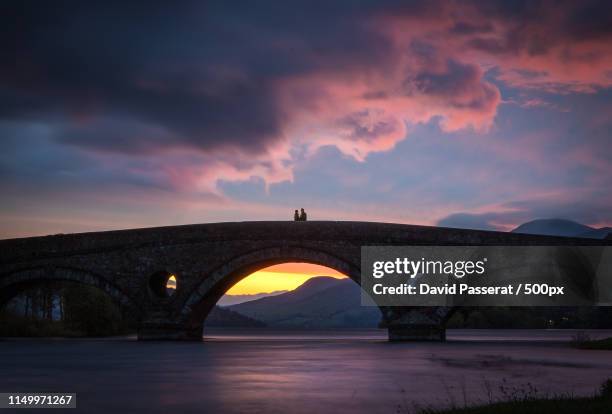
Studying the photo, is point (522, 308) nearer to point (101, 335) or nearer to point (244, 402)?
point (101, 335)

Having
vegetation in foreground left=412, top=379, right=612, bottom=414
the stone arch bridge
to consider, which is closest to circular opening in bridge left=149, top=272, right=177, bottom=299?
the stone arch bridge

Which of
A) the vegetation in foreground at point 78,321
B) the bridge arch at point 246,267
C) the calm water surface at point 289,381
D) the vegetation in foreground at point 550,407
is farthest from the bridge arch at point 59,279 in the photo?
the vegetation in foreground at point 550,407

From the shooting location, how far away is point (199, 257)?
38.7 m

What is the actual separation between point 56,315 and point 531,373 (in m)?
99.1

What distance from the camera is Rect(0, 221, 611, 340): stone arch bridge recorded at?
36281mm

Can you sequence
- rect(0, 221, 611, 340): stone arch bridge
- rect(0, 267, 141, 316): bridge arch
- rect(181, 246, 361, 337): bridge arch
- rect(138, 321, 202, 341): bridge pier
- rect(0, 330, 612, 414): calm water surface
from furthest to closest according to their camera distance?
rect(0, 267, 141, 316): bridge arch, rect(138, 321, 202, 341): bridge pier, rect(181, 246, 361, 337): bridge arch, rect(0, 221, 611, 340): stone arch bridge, rect(0, 330, 612, 414): calm water surface

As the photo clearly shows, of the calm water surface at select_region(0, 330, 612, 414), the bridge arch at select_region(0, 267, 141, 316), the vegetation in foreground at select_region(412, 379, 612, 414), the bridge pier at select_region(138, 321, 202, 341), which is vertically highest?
the bridge arch at select_region(0, 267, 141, 316)

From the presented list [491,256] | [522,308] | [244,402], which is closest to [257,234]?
[491,256]

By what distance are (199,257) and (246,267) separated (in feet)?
8.11

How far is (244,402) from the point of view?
1170 centimetres

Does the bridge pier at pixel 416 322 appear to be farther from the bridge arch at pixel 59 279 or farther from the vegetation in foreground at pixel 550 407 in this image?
the vegetation in foreground at pixel 550 407

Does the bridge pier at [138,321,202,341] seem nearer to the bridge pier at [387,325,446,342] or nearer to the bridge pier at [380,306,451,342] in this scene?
the bridge pier at [380,306,451,342]

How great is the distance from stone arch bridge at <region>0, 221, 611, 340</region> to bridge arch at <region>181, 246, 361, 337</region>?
0.16ft

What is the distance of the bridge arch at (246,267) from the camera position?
3701cm
